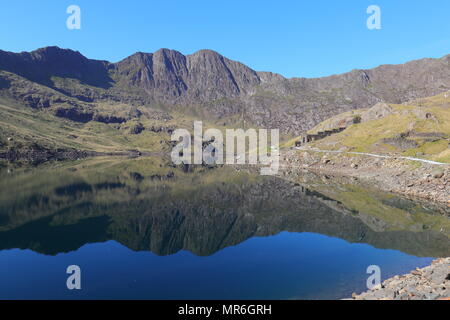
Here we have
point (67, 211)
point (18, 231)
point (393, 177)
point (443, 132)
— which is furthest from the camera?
point (443, 132)

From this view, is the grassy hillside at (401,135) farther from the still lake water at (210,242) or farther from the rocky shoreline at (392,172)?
the still lake water at (210,242)

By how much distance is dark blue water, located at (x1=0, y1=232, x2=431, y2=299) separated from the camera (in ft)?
100

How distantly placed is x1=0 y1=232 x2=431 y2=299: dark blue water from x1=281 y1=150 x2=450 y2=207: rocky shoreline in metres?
44.8

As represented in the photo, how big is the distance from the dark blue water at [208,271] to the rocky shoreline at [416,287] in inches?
109

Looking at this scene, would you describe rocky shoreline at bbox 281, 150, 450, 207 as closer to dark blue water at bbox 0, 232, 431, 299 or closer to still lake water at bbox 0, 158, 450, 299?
still lake water at bbox 0, 158, 450, 299

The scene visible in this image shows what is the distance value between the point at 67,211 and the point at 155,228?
95.6 feet

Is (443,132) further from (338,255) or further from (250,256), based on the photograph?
(250,256)

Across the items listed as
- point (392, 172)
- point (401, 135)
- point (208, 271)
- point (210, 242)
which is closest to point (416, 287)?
point (208, 271)

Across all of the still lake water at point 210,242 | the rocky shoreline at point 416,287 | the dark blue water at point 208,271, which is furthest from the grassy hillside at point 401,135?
the rocky shoreline at point 416,287

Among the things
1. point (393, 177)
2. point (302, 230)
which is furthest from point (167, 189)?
point (393, 177)

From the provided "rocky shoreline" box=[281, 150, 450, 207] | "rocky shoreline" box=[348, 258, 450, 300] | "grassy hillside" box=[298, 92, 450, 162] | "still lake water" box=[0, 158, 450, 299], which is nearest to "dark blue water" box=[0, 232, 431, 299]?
"still lake water" box=[0, 158, 450, 299]

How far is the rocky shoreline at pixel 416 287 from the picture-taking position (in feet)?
79.9

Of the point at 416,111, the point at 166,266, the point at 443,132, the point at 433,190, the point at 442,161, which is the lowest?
the point at 166,266

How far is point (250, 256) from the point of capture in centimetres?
4384
